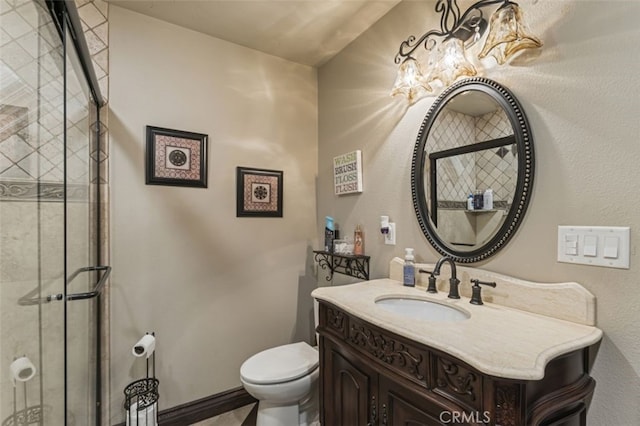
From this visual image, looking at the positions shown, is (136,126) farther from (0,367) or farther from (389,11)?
(389,11)

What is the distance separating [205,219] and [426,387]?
5.25 feet

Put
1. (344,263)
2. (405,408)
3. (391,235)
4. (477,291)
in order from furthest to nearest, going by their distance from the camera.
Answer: (344,263) → (391,235) → (477,291) → (405,408)

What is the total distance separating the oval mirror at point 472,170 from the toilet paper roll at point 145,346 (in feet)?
5.33

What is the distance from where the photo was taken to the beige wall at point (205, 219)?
5.66 feet

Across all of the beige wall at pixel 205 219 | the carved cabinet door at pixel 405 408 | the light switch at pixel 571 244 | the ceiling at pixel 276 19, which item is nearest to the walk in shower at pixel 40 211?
the beige wall at pixel 205 219

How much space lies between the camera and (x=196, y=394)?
74.7 inches

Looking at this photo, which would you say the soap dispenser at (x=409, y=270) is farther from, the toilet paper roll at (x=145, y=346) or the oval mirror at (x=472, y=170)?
the toilet paper roll at (x=145, y=346)

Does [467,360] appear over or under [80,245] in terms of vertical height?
under

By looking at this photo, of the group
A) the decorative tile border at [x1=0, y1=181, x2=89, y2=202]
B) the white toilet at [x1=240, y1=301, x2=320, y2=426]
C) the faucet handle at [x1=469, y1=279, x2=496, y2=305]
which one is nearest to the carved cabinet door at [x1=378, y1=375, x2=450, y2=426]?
the faucet handle at [x1=469, y1=279, x2=496, y2=305]

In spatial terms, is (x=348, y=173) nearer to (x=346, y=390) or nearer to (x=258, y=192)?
(x=258, y=192)

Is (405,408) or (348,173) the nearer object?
(405,408)

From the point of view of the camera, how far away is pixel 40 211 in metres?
1.06

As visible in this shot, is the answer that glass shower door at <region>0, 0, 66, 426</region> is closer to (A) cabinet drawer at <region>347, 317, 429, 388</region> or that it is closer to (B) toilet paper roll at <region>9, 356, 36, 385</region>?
(B) toilet paper roll at <region>9, 356, 36, 385</region>

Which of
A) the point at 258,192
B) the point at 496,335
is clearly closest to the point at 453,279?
the point at 496,335
